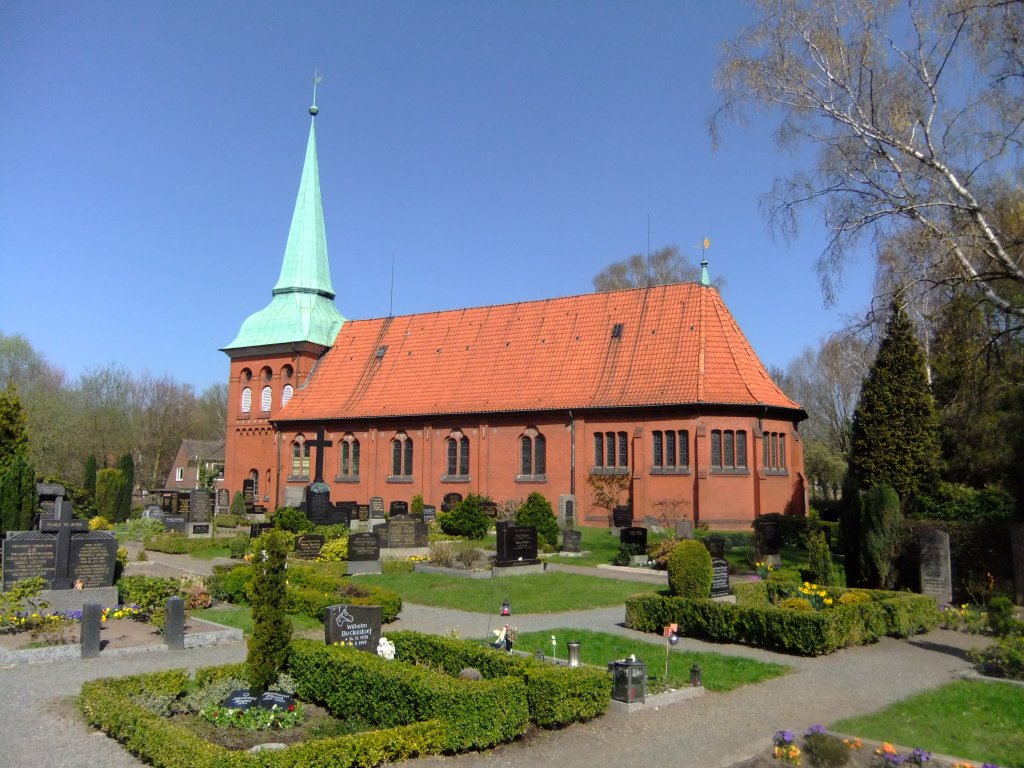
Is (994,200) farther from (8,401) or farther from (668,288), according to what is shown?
(8,401)

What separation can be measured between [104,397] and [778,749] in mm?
62533

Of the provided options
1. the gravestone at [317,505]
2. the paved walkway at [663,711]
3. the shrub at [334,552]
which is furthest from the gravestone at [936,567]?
the gravestone at [317,505]

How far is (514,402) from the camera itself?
3812cm

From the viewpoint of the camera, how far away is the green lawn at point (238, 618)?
48.3ft

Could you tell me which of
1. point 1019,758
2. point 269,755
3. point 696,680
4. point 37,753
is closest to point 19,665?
point 37,753

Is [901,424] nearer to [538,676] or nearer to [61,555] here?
[538,676]

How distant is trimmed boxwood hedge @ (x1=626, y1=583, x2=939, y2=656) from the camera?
12.8 metres

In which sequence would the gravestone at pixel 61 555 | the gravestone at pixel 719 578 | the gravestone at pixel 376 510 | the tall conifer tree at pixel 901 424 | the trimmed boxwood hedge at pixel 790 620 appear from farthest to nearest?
the gravestone at pixel 376 510, the tall conifer tree at pixel 901 424, the gravestone at pixel 719 578, the gravestone at pixel 61 555, the trimmed boxwood hedge at pixel 790 620

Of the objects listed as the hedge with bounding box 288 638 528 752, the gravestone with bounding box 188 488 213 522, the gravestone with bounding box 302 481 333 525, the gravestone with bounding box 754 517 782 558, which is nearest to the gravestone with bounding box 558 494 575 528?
the gravestone with bounding box 754 517 782 558

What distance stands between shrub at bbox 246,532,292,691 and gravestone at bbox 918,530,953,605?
13.8m

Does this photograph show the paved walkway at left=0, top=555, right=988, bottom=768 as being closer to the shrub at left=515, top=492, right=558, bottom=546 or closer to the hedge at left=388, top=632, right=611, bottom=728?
the hedge at left=388, top=632, right=611, bottom=728

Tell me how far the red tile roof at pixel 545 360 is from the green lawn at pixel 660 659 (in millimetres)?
20999

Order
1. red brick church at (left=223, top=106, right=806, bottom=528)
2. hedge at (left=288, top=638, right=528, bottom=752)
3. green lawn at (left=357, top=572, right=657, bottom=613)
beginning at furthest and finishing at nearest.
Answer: red brick church at (left=223, top=106, right=806, bottom=528)
green lawn at (left=357, top=572, right=657, bottom=613)
hedge at (left=288, top=638, right=528, bottom=752)

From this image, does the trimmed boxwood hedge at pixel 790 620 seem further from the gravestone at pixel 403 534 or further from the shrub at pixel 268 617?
the gravestone at pixel 403 534
